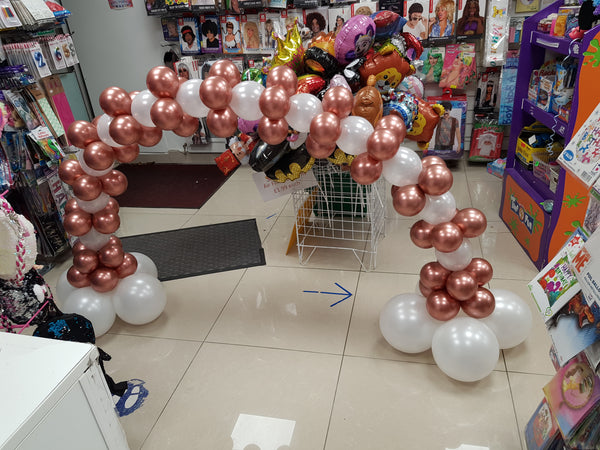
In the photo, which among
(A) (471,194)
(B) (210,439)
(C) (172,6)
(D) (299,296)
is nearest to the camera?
(B) (210,439)

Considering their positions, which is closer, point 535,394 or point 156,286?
point 535,394

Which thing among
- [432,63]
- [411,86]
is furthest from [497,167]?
[411,86]

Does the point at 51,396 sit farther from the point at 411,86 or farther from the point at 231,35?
the point at 231,35

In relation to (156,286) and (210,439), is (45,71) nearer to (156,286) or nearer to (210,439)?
(156,286)

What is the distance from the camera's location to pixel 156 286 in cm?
228

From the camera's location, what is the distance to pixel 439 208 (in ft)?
5.71

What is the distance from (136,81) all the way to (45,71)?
188 cm

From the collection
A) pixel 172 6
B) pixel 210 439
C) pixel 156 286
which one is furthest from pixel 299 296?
pixel 172 6

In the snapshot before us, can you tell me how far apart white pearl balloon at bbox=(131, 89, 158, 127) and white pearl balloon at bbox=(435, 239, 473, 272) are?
4.24 feet

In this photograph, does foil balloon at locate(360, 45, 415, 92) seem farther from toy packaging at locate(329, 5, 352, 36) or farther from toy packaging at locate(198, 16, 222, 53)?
toy packaging at locate(198, 16, 222, 53)

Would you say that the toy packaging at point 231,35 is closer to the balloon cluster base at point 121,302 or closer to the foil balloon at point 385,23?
the foil balloon at point 385,23

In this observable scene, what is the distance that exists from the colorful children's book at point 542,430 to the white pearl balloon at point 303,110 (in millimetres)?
1229

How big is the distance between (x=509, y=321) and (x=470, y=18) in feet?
8.28

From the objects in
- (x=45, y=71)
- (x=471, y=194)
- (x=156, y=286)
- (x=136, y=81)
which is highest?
(x=45, y=71)
